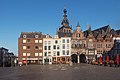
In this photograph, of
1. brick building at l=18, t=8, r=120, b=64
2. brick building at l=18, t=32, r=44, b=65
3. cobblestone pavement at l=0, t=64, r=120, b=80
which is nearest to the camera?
cobblestone pavement at l=0, t=64, r=120, b=80

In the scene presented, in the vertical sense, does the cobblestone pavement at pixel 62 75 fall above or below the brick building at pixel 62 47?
below

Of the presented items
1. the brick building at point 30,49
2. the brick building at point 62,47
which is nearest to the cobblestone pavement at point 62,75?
the brick building at point 30,49

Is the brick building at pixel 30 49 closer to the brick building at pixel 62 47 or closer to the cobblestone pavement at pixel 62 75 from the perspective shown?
the brick building at pixel 62 47

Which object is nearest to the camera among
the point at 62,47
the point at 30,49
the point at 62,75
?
the point at 62,75

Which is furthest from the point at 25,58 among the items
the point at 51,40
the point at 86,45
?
the point at 86,45

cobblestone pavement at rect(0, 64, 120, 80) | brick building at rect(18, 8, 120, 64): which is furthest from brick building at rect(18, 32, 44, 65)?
cobblestone pavement at rect(0, 64, 120, 80)

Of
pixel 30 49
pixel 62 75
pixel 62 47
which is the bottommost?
pixel 62 75

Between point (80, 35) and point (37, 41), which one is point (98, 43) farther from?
point (37, 41)

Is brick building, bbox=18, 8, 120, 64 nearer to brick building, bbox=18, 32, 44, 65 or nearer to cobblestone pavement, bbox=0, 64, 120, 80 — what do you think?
brick building, bbox=18, 32, 44, 65

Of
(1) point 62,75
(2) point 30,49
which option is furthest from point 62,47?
(1) point 62,75

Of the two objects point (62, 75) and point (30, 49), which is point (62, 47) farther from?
point (62, 75)

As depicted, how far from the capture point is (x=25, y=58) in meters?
90.4

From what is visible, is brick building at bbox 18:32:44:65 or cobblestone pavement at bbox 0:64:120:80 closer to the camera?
cobblestone pavement at bbox 0:64:120:80

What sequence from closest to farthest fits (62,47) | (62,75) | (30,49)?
(62,75) < (30,49) < (62,47)
